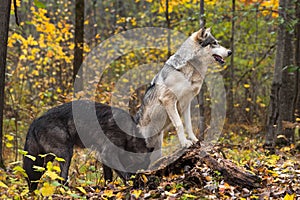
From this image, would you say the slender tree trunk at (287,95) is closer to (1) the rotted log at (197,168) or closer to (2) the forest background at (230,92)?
(2) the forest background at (230,92)

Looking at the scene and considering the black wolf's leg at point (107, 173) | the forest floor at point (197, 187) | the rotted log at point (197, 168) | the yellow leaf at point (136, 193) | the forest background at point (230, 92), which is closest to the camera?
the forest floor at point (197, 187)

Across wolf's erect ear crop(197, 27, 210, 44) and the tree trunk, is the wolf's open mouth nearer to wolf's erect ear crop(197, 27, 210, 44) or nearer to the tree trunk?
wolf's erect ear crop(197, 27, 210, 44)

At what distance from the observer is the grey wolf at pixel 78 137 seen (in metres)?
5.86

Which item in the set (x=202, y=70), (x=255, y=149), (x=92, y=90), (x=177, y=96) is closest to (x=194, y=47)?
(x=202, y=70)

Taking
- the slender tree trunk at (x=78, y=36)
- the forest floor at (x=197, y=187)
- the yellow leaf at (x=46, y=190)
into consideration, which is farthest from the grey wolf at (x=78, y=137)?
Answer: the slender tree trunk at (x=78, y=36)

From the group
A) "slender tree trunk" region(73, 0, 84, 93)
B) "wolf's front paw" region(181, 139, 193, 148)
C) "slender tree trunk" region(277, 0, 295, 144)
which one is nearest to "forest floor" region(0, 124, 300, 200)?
"wolf's front paw" region(181, 139, 193, 148)

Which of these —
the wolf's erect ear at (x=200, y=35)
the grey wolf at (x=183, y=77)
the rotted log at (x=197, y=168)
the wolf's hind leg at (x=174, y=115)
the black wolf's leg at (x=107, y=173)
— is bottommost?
the black wolf's leg at (x=107, y=173)

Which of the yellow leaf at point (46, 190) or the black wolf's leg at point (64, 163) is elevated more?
the yellow leaf at point (46, 190)

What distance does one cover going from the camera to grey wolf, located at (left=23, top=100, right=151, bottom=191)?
5855 mm

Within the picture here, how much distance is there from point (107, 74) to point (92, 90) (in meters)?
6.03

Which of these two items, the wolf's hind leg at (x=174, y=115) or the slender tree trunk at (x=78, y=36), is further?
the slender tree trunk at (x=78, y=36)

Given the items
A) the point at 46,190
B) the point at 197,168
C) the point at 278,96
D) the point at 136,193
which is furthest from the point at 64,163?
the point at 278,96

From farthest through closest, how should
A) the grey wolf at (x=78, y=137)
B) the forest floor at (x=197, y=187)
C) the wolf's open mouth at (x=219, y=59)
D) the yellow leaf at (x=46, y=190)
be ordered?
the grey wolf at (x=78, y=137)
the wolf's open mouth at (x=219, y=59)
the forest floor at (x=197, y=187)
the yellow leaf at (x=46, y=190)

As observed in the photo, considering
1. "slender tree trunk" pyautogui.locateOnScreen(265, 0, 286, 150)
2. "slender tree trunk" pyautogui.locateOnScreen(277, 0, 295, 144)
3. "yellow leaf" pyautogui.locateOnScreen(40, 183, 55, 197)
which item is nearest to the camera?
"yellow leaf" pyautogui.locateOnScreen(40, 183, 55, 197)
